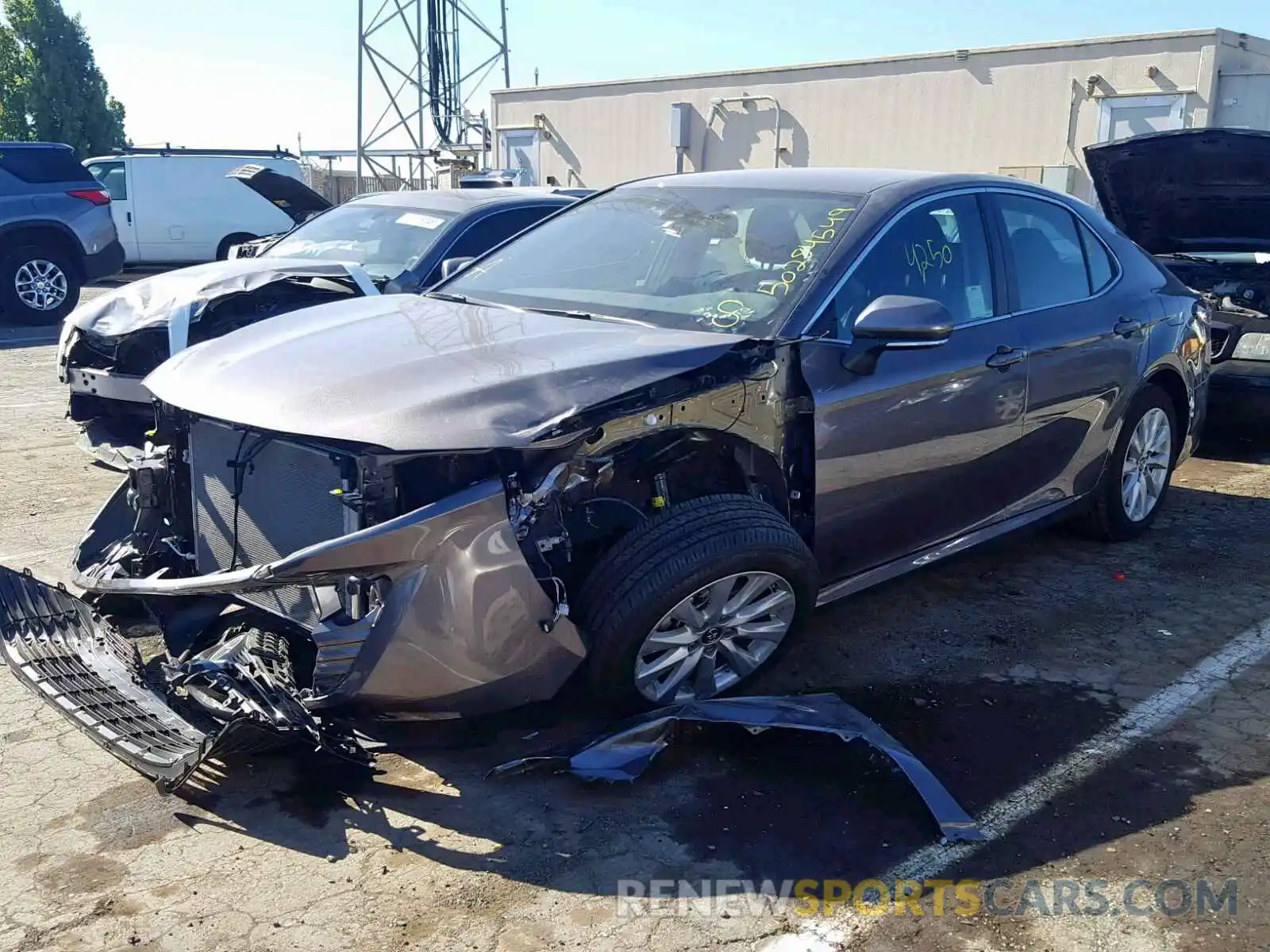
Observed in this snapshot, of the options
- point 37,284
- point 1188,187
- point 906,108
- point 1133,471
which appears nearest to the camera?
point 1133,471

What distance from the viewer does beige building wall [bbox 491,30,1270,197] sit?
13.9m

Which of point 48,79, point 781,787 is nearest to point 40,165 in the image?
point 781,787

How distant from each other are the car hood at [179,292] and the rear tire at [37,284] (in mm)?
7468

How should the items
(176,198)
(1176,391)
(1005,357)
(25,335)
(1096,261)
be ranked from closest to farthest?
(1005,357)
(1096,261)
(1176,391)
(25,335)
(176,198)

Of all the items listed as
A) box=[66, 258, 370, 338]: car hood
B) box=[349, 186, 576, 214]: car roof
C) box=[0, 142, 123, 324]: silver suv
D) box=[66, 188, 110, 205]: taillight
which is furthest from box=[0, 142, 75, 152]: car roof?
box=[66, 258, 370, 338]: car hood

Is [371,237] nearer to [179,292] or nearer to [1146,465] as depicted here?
[179,292]

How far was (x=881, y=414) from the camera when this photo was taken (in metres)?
4.03

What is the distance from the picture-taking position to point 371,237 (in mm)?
7820

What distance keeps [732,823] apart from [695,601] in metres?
0.71

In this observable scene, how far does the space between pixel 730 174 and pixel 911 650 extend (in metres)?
2.06

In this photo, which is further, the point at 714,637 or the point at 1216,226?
the point at 1216,226

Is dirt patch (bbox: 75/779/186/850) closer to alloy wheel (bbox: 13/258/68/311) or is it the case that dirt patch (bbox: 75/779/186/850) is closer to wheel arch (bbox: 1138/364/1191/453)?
wheel arch (bbox: 1138/364/1191/453)

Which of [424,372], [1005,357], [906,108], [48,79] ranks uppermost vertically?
[48,79]

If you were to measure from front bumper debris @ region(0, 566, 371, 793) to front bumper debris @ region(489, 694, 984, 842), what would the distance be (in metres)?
0.61
